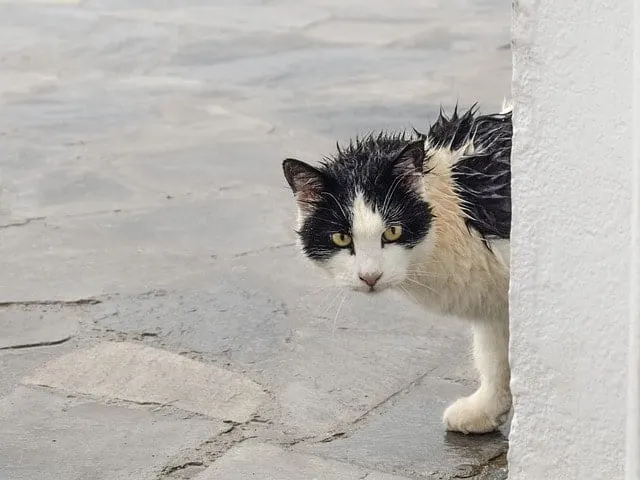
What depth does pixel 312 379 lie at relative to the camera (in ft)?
13.4

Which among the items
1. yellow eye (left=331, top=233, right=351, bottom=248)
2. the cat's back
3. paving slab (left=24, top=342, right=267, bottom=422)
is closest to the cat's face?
yellow eye (left=331, top=233, right=351, bottom=248)

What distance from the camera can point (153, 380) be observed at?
4051 millimetres

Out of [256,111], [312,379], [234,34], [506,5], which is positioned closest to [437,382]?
[312,379]

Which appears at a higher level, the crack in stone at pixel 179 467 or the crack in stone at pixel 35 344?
the crack in stone at pixel 35 344

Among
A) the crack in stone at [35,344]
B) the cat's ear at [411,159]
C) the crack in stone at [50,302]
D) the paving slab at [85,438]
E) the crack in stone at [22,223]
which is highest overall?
the cat's ear at [411,159]

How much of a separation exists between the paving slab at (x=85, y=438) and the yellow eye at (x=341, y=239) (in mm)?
738

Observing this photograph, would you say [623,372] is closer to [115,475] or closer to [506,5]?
[115,475]

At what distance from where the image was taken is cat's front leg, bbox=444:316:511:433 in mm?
3678

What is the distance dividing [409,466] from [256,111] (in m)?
4.48

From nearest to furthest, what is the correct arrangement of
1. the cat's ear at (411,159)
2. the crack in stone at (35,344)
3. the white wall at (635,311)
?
the white wall at (635,311), the cat's ear at (411,159), the crack in stone at (35,344)

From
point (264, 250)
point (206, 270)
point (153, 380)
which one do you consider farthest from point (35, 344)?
point (264, 250)

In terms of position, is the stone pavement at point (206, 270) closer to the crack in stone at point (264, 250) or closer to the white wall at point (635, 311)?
the crack in stone at point (264, 250)

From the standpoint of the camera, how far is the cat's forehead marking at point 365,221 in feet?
11.2

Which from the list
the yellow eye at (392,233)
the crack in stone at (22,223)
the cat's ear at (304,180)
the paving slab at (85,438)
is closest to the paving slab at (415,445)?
the paving slab at (85,438)
